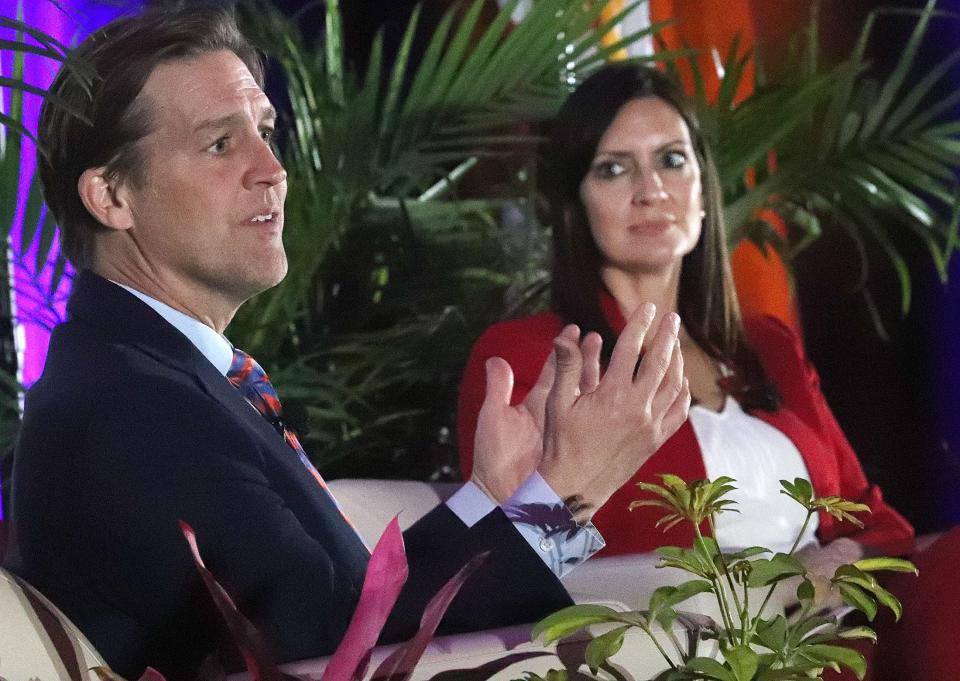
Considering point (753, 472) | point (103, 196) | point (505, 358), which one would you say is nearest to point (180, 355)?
point (103, 196)

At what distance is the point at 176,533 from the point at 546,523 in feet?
1.17

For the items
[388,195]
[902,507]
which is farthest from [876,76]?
[388,195]

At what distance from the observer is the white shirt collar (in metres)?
1.51

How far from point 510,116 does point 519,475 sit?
1.35m

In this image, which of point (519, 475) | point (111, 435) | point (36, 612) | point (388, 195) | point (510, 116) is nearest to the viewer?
point (36, 612)

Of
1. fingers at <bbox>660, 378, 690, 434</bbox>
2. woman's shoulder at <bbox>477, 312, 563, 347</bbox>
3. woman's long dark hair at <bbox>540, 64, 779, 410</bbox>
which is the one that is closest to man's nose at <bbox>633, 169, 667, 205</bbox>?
woman's long dark hair at <bbox>540, 64, 779, 410</bbox>

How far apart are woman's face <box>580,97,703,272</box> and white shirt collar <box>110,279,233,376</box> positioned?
110 centimetres

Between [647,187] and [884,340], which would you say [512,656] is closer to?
[647,187]

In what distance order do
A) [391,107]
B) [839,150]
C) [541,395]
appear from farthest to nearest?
[839,150]
[391,107]
[541,395]

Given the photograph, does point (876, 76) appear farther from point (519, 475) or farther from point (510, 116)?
point (519, 475)

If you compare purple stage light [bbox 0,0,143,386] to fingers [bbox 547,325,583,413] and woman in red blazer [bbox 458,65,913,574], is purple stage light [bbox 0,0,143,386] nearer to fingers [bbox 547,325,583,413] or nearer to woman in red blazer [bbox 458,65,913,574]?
woman in red blazer [bbox 458,65,913,574]

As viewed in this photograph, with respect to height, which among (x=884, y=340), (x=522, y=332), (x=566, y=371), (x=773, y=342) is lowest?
(x=884, y=340)

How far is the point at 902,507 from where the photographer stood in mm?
3600

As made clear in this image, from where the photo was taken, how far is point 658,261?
97.1 inches
